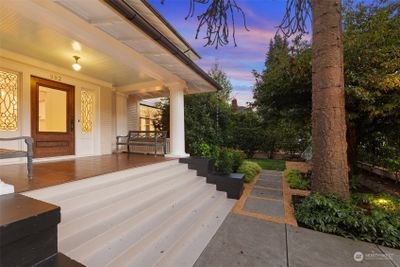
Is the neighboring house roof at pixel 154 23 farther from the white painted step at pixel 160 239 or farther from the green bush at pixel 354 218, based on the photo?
the green bush at pixel 354 218

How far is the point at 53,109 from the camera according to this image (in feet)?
19.9

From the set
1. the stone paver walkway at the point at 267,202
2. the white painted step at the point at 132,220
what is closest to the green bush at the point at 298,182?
the stone paver walkway at the point at 267,202

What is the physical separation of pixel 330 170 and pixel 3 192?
4.61 metres

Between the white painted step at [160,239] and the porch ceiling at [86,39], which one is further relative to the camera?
the porch ceiling at [86,39]

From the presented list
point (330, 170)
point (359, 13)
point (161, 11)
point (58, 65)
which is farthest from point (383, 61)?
point (58, 65)

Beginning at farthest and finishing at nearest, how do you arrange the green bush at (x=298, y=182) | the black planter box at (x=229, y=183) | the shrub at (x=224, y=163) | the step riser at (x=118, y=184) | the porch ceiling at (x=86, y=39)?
the green bush at (x=298, y=182)
the shrub at (x=224, y=163)
the black planter box at (x=229, y=183)
the porch ceiling at (x=86, y=39)
the step riser at (x=118, y=184)

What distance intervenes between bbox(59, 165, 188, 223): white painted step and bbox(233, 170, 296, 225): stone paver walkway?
1758 millimetres

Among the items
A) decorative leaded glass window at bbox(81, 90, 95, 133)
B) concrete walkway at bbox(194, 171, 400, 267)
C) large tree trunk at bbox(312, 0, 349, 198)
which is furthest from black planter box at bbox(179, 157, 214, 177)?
decorative leaded glass window at bbox(81, 90, 95, 133)

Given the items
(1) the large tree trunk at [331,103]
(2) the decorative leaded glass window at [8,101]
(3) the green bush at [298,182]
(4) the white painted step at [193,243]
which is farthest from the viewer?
(3) the green bush at [298,182]

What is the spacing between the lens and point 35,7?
2713 millimetres

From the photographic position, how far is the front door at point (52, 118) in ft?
16.9

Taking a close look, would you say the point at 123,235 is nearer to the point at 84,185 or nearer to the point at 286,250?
the point at 84,185

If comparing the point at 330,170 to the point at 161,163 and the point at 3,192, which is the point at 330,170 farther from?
the point at 3,192

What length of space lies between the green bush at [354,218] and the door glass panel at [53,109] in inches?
255
